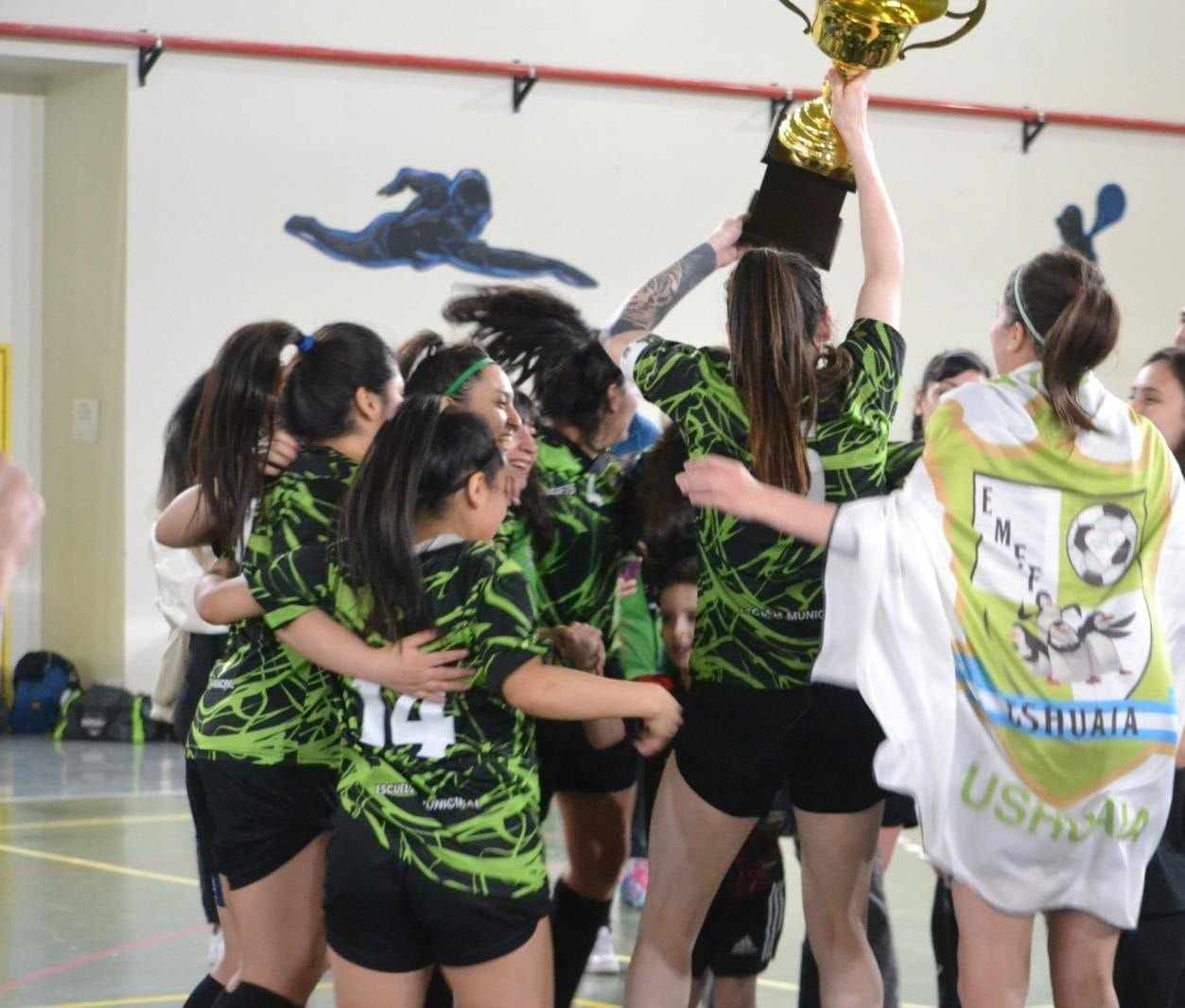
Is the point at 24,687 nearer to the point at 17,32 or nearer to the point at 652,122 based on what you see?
the point at 17,32

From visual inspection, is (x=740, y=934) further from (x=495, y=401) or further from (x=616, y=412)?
(x=495, y=401)

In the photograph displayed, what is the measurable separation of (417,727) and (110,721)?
6.60 metres

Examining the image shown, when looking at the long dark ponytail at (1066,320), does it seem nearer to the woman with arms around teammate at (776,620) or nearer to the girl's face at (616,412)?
the woman with arms around teammate at (776,620)

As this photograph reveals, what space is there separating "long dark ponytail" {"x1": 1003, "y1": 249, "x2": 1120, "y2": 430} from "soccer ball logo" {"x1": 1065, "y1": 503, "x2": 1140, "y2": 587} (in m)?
0.14

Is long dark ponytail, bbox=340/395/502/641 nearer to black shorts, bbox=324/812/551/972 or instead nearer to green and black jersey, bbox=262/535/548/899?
green and black jersey, bbox=262/535/548/899

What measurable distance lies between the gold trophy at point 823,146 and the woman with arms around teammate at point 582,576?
0.46 m

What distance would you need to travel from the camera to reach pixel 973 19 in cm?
318

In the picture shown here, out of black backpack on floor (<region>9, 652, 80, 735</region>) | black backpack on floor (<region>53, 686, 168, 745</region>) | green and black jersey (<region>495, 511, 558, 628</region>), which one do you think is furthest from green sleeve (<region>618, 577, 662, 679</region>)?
black backpack on floor (<region>9, 652, 80, 735</region>)

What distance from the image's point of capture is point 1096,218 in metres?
10.6

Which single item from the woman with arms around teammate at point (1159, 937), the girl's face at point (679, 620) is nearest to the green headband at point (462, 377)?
the girl's face at point (679, 620)

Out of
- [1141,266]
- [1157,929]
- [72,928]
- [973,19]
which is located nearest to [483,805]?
[1157,929]

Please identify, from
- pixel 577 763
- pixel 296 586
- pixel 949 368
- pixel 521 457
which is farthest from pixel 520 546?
pixel 949 368

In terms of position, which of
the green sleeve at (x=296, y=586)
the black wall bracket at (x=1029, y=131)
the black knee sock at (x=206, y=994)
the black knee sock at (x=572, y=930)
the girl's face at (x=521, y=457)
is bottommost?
the black knee sock at (x=206, y=994)

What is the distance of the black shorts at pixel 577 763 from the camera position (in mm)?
3467
